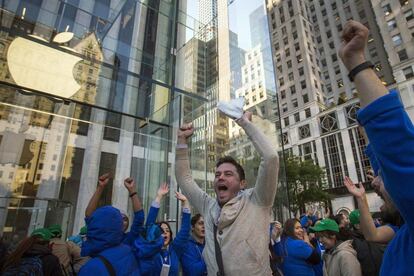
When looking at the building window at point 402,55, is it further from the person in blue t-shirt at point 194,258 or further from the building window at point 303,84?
the person in blue t-shirt at point 194,258

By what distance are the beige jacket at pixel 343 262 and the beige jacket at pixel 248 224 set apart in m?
1.65

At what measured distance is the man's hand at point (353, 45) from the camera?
0.92 meters

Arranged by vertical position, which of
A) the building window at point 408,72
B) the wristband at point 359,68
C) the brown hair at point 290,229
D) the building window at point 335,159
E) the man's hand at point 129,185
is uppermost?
the building window at point 408,72

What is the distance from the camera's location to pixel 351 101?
140 feet

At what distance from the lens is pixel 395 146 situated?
739mm

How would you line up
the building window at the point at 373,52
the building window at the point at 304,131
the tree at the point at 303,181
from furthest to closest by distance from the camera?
the building window at the point at 304,131 → the building window at the point at 373,52 → the tree at the point at 303,181

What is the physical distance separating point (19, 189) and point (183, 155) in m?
6.25

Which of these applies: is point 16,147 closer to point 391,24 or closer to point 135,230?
point 135,230

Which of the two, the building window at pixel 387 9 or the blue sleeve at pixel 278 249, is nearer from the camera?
the blue sleeve at pixel 278 249

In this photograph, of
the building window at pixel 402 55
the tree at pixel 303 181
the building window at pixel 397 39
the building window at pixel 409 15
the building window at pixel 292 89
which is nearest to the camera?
the tree at pixel 303 181

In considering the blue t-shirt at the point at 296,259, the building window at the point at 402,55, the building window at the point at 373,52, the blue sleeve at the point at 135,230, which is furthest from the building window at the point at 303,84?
the blue sleeve at the point at 135,230

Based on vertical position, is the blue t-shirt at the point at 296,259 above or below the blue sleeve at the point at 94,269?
below

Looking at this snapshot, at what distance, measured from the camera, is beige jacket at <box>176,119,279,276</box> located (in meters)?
1.90

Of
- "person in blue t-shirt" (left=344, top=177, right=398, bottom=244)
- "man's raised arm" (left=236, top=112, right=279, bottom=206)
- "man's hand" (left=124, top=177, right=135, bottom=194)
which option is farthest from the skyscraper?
"man's raised arm" (left=236, top=112, right=279, bottom=206)
